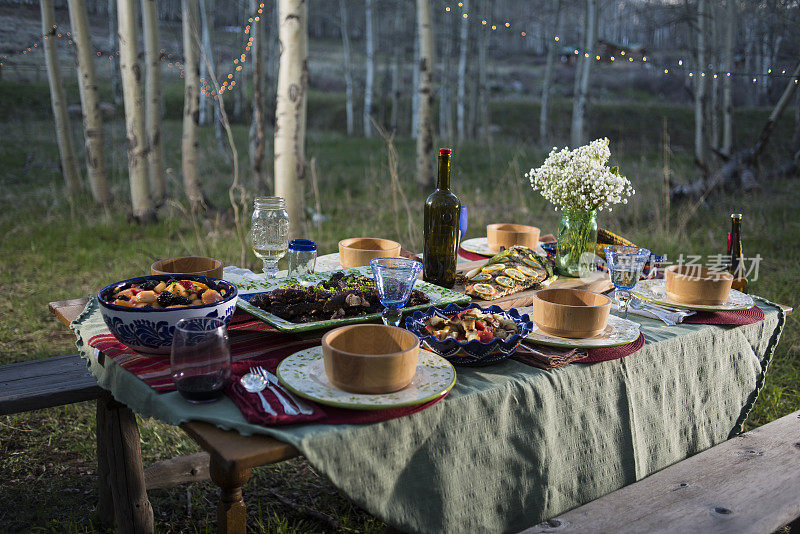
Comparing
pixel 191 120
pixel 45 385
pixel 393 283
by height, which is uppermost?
pixel 191 120

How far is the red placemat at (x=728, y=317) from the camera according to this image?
2.13 m

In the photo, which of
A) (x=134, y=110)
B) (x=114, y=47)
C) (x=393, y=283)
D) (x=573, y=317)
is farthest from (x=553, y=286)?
(x=114, y=47)

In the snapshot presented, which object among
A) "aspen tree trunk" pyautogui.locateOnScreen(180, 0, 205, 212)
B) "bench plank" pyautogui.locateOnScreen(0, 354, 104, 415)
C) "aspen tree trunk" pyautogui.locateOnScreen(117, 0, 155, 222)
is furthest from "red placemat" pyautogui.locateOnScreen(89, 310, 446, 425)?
"aspen tree trunk" pyautogui.locateOnScreen(180, 0, 205, 212)

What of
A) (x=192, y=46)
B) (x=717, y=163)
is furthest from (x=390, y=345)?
(x=717, y=163)

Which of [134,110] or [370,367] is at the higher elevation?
[134,110]

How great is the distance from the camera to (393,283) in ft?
5.85

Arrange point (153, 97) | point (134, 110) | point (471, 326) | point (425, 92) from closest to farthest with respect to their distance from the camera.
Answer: point (471, 326)
point (134, 110)
point (153, 97)
point (425, 92)

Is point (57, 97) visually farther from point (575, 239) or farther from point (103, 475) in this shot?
point (575, 239)

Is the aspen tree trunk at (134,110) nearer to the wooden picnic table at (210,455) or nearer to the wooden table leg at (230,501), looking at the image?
the wooden picnic table at (210,455)

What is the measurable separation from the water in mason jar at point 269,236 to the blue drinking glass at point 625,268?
42.8 inches

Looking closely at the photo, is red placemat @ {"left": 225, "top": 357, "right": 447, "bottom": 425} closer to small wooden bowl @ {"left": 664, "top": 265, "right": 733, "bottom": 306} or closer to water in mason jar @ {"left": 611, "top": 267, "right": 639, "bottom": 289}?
water in mason jar @ {"left": 611, "top": 267, "right": 639, "bottom": 289}

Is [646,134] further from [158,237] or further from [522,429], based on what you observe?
[522,429]

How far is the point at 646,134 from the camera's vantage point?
71.3ft

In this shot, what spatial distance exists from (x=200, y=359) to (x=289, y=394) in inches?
8.1
